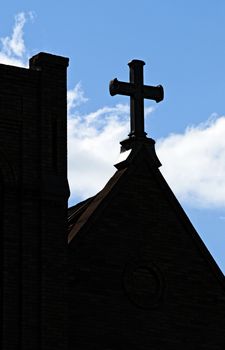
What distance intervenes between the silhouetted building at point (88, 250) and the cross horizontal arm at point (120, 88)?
0.03 m

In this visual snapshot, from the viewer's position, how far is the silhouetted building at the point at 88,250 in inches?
945

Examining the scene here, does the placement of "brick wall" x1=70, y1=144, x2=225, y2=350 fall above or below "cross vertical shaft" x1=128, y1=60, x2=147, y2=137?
below

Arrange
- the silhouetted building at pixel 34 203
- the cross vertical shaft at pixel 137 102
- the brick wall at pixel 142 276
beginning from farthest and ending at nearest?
1. the cross vertical shaft at pixel 137 102
2. the brick wall at pixel 142 276
3. the silhouetted building at pixel 34 203

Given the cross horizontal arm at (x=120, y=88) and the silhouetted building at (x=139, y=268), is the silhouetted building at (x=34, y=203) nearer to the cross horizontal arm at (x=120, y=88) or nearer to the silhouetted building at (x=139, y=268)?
the silhouetted building at (x=139, y=268)

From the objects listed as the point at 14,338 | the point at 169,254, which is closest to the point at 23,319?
the point at 14,338

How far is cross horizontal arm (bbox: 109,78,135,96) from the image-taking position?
2695cm

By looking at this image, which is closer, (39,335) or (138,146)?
(39,335)

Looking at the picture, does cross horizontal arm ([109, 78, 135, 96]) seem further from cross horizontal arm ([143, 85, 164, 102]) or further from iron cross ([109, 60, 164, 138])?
cross horizontal arm ([143, 85, 164, 102])

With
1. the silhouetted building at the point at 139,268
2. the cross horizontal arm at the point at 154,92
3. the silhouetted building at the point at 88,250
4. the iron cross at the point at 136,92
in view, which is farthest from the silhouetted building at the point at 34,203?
the cross horizontal arm at the point at 154,92

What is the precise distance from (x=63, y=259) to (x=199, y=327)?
→ 3.45 m

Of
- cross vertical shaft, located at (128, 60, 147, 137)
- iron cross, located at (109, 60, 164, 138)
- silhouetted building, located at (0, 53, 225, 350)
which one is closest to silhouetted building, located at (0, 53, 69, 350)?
silhouetted building, located at (0, 53, 225, 350)

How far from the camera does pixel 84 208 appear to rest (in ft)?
86.5

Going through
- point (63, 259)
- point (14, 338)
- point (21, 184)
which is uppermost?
point (21, 184)

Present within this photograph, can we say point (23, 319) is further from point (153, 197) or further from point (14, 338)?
point (153, 197)
